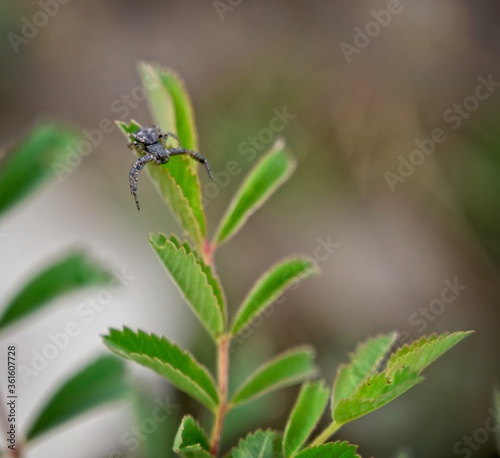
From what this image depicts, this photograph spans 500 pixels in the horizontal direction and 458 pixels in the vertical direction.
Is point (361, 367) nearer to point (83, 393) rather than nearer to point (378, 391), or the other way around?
point (378, 391)

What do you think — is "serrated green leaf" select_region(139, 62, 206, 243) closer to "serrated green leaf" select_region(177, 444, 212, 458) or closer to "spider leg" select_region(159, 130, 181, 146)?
"spider leg" select_region(159, 130, 181, 146)

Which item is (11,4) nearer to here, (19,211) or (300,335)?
(19,211)

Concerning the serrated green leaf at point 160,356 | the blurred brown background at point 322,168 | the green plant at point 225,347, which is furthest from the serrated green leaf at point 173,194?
A: the blurred brown background at point 322,168

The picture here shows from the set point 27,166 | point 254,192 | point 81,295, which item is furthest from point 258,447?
point 81,295

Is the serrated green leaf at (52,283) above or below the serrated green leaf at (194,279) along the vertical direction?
above

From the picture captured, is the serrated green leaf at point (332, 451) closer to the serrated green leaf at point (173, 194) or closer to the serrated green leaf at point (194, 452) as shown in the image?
the serrated green leaf at point (194, 452)

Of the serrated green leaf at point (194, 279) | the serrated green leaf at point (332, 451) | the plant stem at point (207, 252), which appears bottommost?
the serrated green leaf at point (332, 451)

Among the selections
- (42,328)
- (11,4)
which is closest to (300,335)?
(42,328)

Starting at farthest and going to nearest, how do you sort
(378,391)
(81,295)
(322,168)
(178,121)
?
(322,168) < (81,295) < (178,121) < (378,391)
